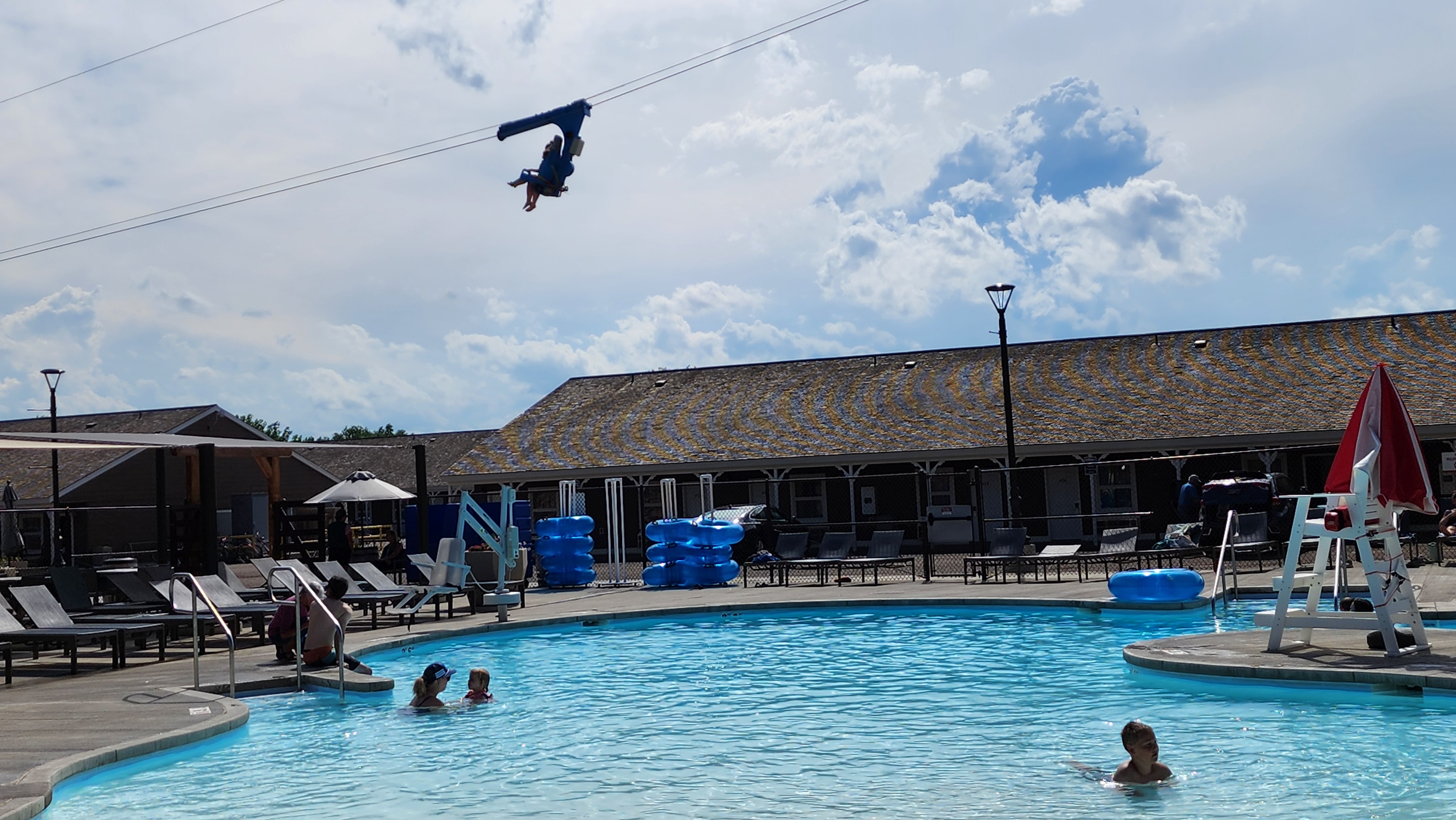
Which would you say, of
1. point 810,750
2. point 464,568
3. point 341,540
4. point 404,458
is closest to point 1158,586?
point 810,750

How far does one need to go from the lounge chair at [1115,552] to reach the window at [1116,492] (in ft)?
23.7

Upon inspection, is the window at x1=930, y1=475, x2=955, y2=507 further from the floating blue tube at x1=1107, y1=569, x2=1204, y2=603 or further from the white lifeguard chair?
the white lifeguard chair

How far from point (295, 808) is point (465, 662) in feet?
21.9

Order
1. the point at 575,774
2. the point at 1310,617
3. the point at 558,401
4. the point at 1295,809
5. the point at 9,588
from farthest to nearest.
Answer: the point at 558,401
the point at 9,588
the point at 1310,617
the point at 575,774
the point at 1295,809

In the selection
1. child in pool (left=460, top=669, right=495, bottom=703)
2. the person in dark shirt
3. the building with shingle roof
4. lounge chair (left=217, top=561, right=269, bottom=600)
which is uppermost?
the building with shingle roof

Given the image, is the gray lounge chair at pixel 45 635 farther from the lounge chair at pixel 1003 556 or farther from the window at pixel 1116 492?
the window at pixel 1116 492

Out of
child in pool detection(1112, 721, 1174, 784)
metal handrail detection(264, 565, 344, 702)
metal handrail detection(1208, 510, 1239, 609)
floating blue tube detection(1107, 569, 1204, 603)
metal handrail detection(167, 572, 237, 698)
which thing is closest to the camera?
child in pool detection(1112, 721, 1174, 784)

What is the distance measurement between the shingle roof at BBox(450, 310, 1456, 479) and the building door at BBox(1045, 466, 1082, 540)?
1.40 meters

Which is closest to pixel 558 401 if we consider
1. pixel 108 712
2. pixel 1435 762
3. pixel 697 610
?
pixel 697 610

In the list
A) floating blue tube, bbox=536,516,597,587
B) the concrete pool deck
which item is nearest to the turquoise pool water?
the concrete pool deck

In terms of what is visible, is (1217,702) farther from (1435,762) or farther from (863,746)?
(863,746)

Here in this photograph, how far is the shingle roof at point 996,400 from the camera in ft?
95.8

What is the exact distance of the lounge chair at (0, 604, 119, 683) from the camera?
1256 centimetres

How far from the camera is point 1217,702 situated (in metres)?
10.3
